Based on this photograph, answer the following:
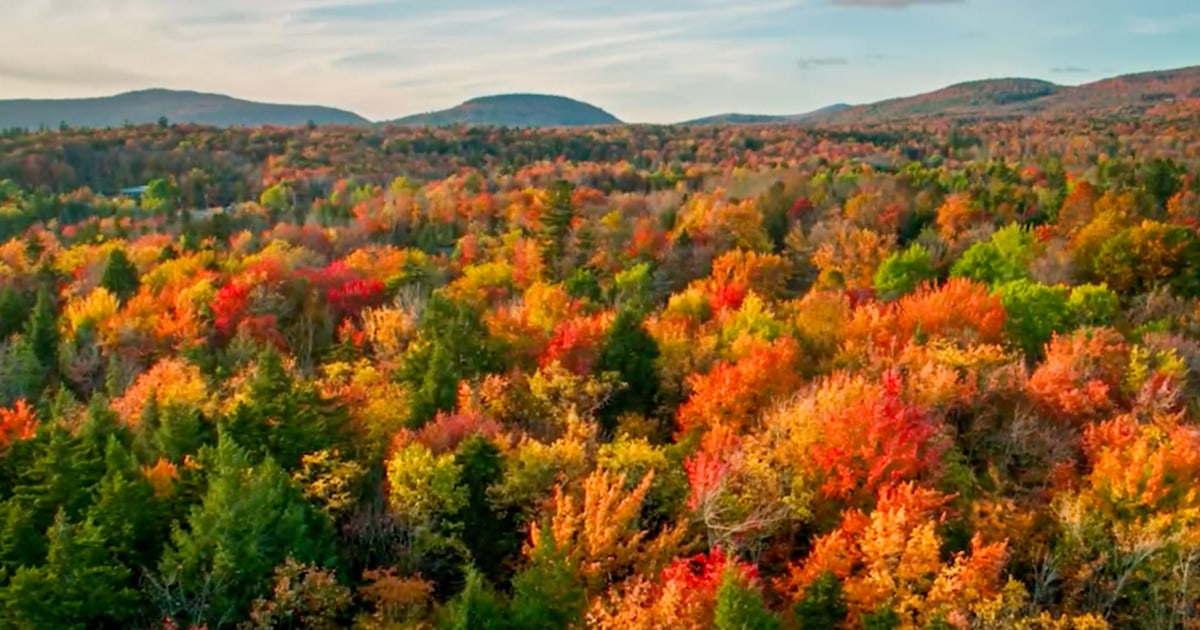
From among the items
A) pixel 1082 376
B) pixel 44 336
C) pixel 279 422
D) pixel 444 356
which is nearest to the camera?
pixel 279 422

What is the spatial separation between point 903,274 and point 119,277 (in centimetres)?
6270

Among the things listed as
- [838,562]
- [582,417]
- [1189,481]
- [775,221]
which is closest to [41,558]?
[582,417]

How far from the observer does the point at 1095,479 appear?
131 feet

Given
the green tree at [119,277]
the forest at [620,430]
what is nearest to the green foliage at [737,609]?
the forest at [620,430]

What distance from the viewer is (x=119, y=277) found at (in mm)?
78750

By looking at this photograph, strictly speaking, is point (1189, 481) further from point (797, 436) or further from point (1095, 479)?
point (797, 436)

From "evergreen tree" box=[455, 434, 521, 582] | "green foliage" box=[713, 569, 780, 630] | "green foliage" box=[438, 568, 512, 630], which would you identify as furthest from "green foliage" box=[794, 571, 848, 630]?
"evergreen tree" box=[455, 434, 521, 582]

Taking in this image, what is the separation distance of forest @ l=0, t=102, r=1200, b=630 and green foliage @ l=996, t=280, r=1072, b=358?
24 cm

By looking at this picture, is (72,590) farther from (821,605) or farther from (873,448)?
(873,448)

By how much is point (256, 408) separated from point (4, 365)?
108 ft

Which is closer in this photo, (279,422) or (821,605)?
(821,605)

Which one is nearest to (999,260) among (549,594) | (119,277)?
(549,594)

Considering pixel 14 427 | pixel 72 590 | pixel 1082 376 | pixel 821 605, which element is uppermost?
pixel 1082 376

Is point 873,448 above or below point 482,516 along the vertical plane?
above
